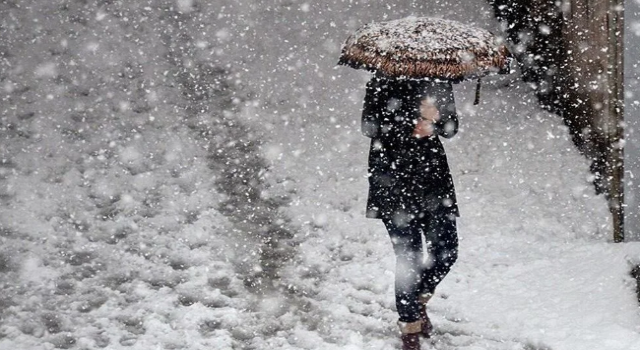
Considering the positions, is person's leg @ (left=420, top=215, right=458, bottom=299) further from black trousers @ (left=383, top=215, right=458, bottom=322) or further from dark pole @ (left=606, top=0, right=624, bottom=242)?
dark pole @ (left=606, top=0, right=624, bottom=242)

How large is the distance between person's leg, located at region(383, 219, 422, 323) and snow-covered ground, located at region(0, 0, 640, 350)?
429 millimetres

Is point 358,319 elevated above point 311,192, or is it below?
below

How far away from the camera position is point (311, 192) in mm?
7586

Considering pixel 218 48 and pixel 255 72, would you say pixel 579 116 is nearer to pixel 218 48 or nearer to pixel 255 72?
pixel 255 72

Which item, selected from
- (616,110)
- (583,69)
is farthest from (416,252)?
(583,69)

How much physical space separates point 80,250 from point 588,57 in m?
4.86

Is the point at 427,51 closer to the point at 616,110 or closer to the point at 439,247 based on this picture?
the point at 439,247

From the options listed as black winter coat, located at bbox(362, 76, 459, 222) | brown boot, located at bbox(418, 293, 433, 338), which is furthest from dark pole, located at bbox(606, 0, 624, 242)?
black winter coat, located at bbox(362, 76, 459, 222)

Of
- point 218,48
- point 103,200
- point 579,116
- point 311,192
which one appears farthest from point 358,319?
point 218,48

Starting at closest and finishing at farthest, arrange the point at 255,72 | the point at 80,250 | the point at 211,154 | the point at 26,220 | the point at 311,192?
1. the point at 80,250
2. the point at 26,220
3. the point at 311,192
4. the point at 211,154
5. the point at 255,72

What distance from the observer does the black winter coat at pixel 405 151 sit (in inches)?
176

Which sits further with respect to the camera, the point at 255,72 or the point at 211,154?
the point at 255,72

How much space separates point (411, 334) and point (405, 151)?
115 centimetres

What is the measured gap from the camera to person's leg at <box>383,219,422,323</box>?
4.62 metres
